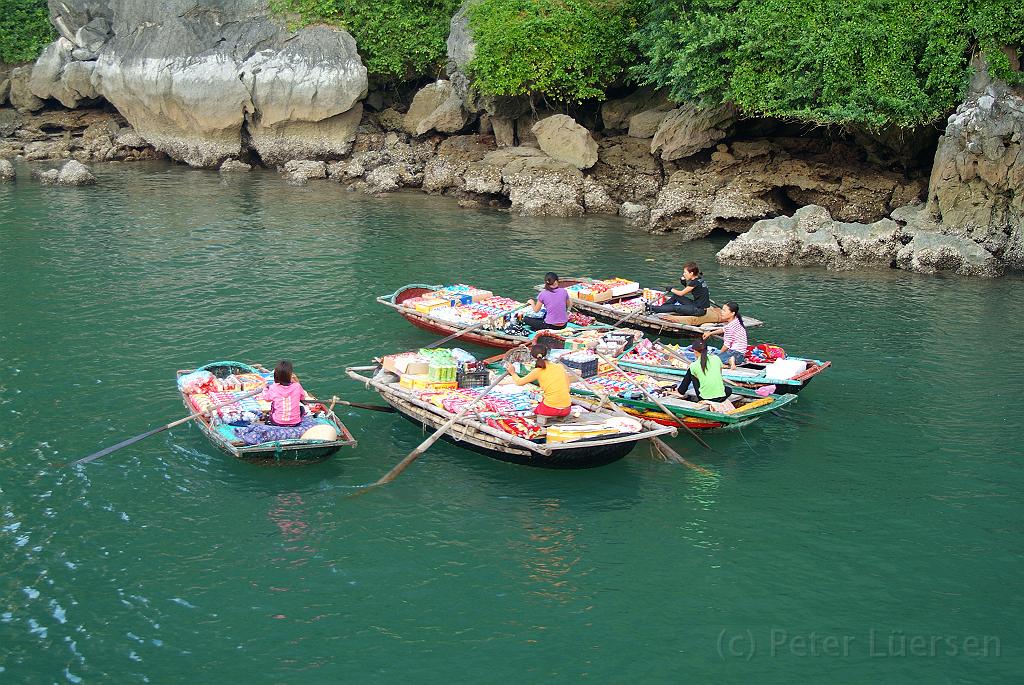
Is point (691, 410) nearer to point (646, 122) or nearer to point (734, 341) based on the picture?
point (734, 341)

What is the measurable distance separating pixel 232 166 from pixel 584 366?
26238 millimetres

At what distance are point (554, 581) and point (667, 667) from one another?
187 centimetres

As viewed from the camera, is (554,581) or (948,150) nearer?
(554,581)

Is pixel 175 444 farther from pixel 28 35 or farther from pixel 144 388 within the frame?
pixel 28 35

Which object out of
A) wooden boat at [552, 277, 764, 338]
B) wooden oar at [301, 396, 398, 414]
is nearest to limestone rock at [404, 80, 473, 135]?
wooden boat at [552, 277, 764, 338]

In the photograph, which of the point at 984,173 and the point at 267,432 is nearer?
the point at 267,432

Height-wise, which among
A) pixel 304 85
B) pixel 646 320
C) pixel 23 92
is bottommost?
pixel 646 320

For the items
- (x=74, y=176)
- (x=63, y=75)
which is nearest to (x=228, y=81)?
(x=74, y=176)

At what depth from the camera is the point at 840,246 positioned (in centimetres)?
2603

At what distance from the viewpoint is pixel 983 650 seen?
10672 mm

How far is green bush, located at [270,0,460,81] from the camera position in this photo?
125 feet

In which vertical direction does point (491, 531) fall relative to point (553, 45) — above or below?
below

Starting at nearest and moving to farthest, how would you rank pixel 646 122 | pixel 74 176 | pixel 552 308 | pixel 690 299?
pixel 552 308 → pixel 690 299 → pixel 646 122 → pixel 74 176

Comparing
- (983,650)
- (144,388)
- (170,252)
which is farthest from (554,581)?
(170,252)
